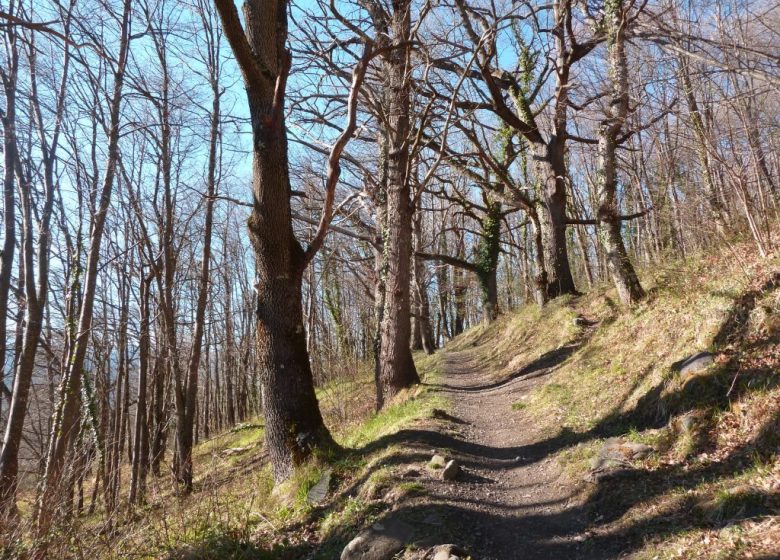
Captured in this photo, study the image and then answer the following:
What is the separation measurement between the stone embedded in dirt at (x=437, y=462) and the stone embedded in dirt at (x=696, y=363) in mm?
2638

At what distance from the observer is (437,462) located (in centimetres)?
519

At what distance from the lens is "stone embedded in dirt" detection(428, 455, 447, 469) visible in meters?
5.15

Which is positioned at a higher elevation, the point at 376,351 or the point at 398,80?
the point at 398,80

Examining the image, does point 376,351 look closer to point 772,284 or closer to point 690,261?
point 690,261

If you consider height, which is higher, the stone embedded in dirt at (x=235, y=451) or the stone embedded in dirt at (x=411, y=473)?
the stone embedded in dirt at (x=411, y=473)

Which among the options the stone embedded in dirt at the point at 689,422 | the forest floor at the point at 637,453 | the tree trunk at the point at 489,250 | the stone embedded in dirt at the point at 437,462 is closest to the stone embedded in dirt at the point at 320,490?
the forest floor at the point at 637,453

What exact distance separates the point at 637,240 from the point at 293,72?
21543 millimetres

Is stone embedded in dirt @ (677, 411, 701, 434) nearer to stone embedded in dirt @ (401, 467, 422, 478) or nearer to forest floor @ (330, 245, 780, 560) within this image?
forest floor @ (330, 245, 780, 560)

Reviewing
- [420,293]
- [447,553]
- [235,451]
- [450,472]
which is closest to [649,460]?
[450,472]

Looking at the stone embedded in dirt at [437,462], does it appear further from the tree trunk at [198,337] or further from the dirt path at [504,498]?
the tree trunk at [198,337]

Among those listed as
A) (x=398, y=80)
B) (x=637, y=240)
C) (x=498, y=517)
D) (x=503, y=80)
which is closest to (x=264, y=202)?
(x=498, y=517)

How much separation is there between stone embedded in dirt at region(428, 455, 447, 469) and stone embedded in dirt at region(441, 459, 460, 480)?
0.13 m

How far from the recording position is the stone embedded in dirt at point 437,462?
203 inches

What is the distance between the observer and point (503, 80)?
1245 centimetres
